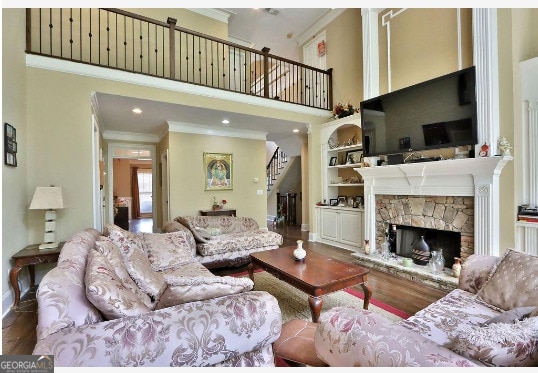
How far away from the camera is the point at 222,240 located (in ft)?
12.3

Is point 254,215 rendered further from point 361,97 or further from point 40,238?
point 40,238

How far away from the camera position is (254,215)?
6598mm

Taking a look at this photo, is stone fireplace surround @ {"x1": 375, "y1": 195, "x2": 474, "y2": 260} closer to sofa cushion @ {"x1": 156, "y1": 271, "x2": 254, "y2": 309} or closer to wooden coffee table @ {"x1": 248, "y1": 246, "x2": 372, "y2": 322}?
wooden coffee table @ {"x1": 248, "y1": 246, "x2": 372, "y2": 322}

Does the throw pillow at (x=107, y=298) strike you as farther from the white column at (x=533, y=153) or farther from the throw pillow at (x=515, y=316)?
the white column at (x=533, y=153)

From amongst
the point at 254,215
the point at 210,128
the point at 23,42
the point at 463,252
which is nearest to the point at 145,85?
the point at 23,42

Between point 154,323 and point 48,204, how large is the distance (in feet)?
8.76

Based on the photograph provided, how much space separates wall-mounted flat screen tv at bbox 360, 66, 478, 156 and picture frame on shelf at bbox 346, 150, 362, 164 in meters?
0.88

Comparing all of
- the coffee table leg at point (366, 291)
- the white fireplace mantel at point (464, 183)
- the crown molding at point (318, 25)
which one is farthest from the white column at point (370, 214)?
the crown molding at point (318, 25)

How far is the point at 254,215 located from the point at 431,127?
4362 millimetres

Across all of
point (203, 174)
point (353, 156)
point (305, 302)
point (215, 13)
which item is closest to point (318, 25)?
point (215, 13)

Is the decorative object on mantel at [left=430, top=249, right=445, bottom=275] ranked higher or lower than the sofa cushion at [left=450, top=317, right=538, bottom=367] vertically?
lower

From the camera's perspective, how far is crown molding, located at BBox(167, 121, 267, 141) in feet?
18.3

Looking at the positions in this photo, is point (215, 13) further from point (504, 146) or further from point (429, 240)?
point (429, 240)

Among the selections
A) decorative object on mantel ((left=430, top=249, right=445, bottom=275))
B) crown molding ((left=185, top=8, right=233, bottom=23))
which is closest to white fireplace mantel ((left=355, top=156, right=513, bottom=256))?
decorative object on mantel ((left=430, top=249, right=445, bottom=275))
